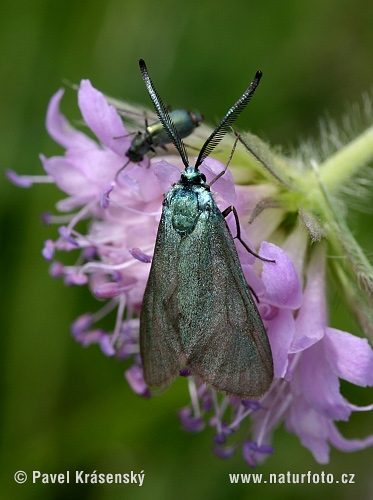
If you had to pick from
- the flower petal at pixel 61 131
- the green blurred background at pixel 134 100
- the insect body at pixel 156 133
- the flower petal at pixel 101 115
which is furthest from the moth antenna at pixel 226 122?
the green blurred background at pixel 134 100

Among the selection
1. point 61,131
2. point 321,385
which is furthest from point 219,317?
point 61,131

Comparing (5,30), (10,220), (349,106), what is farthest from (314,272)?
(5,30)

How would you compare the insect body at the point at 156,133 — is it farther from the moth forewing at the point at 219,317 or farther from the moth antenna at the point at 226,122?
the moth forewing at the point at 219,317

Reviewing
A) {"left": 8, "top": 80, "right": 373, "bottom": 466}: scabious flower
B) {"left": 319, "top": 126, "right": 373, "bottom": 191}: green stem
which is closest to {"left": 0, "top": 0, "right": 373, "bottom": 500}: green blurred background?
{"left": 8, "top": 80, "right": 373, "bottom": 466}: scabious flower

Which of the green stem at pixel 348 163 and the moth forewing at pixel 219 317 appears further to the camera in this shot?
the green stem at pixel 348 163

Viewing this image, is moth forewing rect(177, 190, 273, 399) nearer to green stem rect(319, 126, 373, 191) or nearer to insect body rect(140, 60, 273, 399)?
insect body rect(140, 60, 273, 399)

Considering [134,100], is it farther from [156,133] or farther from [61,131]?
[156,133]
